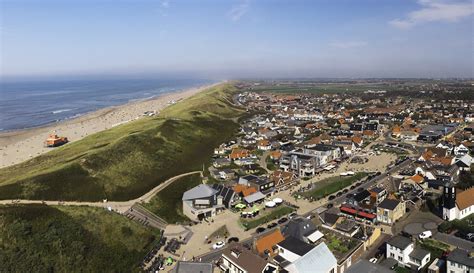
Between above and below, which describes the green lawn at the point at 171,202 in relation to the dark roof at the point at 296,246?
below

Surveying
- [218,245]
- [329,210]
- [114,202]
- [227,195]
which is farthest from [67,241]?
[329,210]

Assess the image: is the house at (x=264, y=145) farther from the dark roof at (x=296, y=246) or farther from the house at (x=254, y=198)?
the dark roof at (x=296, y=246)

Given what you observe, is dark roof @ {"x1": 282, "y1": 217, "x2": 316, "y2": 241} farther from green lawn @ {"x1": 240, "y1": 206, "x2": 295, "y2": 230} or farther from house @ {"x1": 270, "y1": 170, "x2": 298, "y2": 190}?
house @ {"x1": 270, "y1": 170, "x2": 298, "y2": 190}

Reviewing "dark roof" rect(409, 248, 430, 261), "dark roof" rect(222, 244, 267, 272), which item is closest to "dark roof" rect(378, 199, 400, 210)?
"dark roof" rect(409, 248, 430, 261)

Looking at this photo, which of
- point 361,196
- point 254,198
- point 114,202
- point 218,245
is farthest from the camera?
point 254,198

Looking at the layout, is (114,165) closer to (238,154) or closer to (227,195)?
(227,195)

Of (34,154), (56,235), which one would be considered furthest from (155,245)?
(34,154)

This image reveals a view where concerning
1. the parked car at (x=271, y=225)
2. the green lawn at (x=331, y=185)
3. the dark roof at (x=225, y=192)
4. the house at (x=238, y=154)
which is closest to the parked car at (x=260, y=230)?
the parked car at (x=271, y=225)
